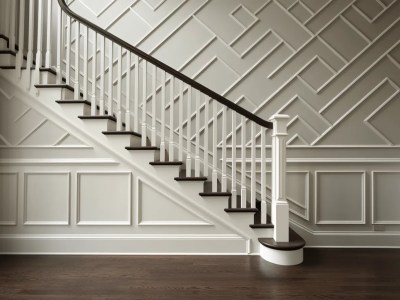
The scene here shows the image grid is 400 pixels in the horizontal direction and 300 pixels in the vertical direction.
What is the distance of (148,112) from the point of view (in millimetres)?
3041

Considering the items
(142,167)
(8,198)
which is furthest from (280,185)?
(8,198)

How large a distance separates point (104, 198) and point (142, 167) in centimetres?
42

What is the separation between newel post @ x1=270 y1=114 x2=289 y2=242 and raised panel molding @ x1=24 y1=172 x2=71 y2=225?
67.4 inches

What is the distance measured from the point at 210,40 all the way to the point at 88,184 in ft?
6.21

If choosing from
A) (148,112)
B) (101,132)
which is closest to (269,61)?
(148,112)

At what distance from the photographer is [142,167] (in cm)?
242

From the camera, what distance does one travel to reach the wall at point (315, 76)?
9.15 feet

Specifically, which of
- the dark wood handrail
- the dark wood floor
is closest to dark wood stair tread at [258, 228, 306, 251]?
the dark wood floor

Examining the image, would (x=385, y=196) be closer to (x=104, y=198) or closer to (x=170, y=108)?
(x=170, y=108)

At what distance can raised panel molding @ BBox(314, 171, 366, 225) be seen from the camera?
2.79 metres

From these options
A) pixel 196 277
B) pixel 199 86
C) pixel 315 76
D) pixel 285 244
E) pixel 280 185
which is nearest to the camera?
pixel 196 277

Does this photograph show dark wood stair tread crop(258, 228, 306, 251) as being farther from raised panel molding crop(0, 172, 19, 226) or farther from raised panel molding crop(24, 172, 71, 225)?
raised panel molding crop(0, 172, 19, 226)

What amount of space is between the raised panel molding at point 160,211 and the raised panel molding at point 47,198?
0.61 meters

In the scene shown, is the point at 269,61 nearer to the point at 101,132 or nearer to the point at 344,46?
the point at 344,46
